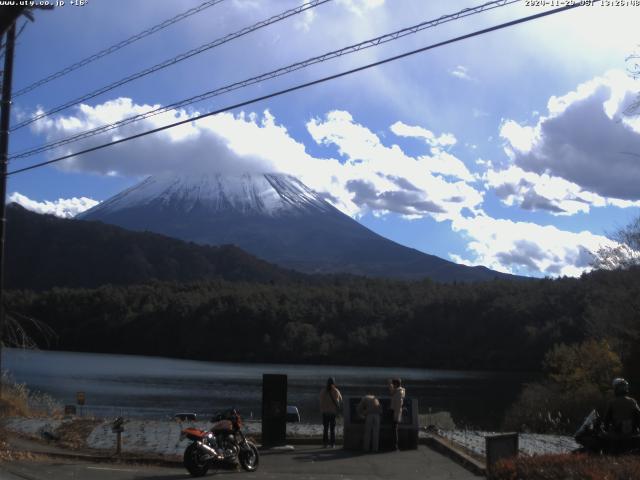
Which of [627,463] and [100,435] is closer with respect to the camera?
[627,463]

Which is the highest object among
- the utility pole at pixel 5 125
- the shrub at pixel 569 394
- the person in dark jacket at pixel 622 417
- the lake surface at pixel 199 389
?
the utility pole at pixel 5 125

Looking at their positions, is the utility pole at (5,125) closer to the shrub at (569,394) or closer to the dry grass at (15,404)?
the dry grass at (15,404)

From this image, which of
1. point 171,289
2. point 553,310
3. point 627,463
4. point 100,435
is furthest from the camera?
point 171,289

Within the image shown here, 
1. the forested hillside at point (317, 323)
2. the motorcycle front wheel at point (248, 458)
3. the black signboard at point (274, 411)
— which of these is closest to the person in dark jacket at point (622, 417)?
the motorcycle front wheel at point (248, 458)

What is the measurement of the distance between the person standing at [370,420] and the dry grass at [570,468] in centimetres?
603

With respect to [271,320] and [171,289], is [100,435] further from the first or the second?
[171,289]

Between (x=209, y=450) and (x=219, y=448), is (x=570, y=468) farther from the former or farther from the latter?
(x=219, y=448)

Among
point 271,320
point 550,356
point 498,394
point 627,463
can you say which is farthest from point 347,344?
point 627,463

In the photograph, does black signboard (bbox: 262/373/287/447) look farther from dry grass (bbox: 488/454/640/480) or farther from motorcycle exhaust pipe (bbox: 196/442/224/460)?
dry grass (bbox: 488/454/640/480)

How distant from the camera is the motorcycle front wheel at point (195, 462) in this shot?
1305 centimetres

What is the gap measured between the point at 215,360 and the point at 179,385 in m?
57.1

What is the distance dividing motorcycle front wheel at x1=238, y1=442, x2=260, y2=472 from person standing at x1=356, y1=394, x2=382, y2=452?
8.99 ft

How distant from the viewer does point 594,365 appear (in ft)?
158

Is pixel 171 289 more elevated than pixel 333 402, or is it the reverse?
pixel 171 289
